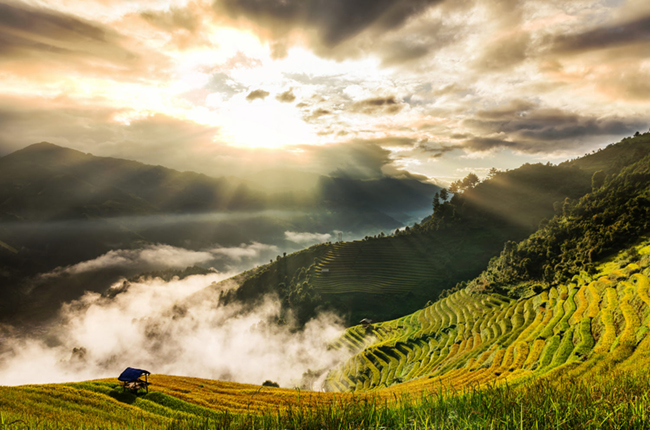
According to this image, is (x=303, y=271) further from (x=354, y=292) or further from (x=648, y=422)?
(x=648, y=422)

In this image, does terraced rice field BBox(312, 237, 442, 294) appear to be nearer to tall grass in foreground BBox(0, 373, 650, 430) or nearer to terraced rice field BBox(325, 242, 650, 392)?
terraced rice field BBox(325, 242, 650, 392)

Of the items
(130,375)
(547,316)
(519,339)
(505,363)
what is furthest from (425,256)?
(130,375)

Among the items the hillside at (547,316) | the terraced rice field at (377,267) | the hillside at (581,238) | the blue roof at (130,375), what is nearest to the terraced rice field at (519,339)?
the hillside at (547,316)

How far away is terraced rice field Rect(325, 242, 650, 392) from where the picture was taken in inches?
1164

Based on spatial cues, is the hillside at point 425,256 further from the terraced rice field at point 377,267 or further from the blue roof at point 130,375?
the blue roof at point 130,375

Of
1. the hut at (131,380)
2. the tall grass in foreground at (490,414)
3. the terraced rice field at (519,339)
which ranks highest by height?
the tall grass in foreground at (490,414)

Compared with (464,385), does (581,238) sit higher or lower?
higher

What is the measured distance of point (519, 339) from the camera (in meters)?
47.3

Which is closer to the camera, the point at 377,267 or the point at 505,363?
the point at 505,363

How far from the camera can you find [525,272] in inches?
3538

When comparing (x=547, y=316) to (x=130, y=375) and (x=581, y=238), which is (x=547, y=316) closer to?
(x=581, y=238)

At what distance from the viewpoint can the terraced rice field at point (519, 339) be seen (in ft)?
97.0

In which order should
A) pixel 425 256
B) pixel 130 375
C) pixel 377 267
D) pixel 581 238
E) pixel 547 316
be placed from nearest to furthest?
pixel 130 375 < pixel 547 316 < pixel 581 238 < pixel 377 267 < pixel 425 256

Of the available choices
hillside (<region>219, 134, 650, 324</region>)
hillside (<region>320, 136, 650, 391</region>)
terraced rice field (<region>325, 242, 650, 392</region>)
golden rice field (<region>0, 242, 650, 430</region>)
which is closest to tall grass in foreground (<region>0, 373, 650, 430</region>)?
golden rice field (<region>0, 242, 650, 430</region>)
